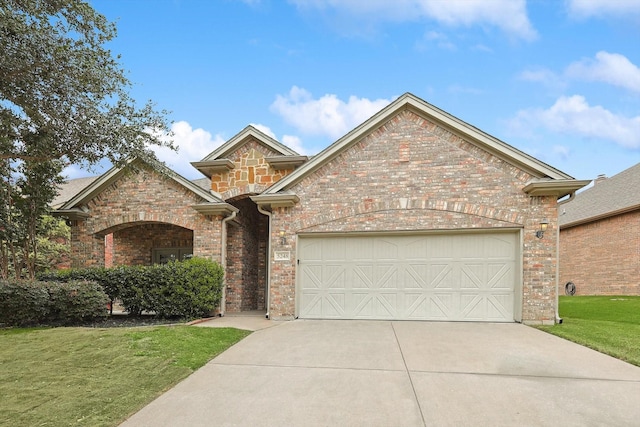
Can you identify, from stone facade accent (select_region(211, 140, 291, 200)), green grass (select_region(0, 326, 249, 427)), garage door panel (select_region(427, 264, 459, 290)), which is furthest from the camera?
stone facade accent (select_region(211, 140, 291, 200))

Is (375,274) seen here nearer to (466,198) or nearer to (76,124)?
(466,198)

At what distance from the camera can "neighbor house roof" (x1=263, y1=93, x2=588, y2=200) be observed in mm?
9703

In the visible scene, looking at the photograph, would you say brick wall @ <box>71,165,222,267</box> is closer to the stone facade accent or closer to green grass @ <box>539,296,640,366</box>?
the stone facade accent

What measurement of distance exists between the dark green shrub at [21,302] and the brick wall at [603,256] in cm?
2189

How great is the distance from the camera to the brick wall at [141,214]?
40.0ft

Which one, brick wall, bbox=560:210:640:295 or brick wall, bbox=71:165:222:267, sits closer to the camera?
brick wall, bbox=71:165:222:267

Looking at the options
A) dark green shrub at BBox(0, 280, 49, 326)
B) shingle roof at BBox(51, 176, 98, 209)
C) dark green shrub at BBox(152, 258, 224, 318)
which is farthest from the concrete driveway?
shingle roof at BBox(51, 176, 98, 209)

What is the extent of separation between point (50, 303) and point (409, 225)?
381 inches

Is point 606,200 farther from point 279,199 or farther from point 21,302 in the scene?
point 21,302

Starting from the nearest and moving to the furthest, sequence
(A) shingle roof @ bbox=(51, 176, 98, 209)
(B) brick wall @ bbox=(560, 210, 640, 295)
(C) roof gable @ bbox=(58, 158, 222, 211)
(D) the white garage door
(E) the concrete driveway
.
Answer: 1. (E) the concrete driveway
2. (D) the white garage door
3. (C) roof gable @ bbox=(58, 158, 222, 211)
4. (B) brick wall @ bbox=(560, 210, 640, 295)
5. (A) shingle roof @ bbox=(51, 176, 98, 209)

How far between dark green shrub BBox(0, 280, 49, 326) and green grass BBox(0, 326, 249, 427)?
636 mm

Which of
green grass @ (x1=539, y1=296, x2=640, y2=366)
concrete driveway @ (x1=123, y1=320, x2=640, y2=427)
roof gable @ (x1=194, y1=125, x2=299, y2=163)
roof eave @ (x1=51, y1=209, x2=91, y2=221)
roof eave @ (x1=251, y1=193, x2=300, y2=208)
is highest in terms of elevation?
roof gable @ (x1=194, y1=125, x2=299, y2=163)

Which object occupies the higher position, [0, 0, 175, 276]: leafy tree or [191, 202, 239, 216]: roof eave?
[0, 0, 175, 276]: leafy tree

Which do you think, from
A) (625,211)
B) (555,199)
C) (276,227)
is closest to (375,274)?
(276,227)
